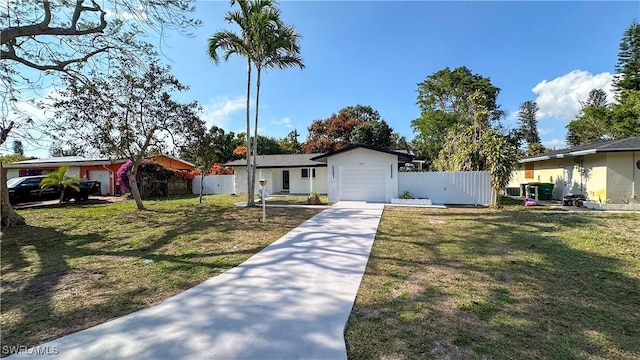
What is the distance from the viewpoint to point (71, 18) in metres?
7.85

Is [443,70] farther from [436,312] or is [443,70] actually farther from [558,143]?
[436,312]

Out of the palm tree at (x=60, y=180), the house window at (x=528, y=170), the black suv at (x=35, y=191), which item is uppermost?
the house window at (x=528, y=170)

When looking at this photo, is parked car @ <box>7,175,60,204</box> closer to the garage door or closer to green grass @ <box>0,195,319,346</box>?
green grass @ <box>0,195,319,346</box>

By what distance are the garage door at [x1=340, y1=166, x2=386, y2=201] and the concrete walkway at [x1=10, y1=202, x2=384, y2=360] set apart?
1034 cm

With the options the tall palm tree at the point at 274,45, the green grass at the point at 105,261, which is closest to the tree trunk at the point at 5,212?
the green grass at the point at 105,261

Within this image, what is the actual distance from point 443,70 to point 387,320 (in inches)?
1500

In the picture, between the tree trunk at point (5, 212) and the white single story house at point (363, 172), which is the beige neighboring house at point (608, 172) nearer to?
the white single story house at point (363, 172)

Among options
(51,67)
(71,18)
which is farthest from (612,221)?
(51,67)

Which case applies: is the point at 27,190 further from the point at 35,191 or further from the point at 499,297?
the point at 499,297

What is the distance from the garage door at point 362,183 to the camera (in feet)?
51.5

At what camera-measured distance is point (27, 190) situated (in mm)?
15398

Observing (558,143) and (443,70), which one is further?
(558,143)

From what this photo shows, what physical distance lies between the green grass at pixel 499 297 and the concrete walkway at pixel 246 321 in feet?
1.08

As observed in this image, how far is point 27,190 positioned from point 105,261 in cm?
1477
